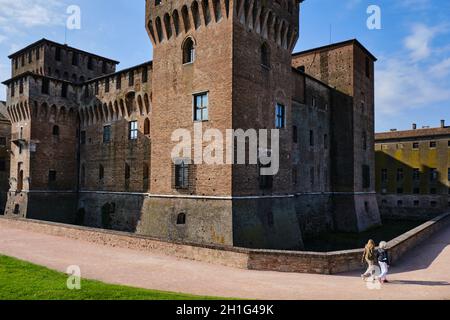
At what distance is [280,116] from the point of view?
830 inches

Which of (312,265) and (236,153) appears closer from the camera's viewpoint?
(312,265)

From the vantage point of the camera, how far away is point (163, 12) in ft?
66.9

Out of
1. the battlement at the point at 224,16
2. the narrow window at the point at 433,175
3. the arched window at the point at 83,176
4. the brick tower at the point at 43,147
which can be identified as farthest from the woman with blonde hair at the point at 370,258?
the narrow window at the point at 433,175

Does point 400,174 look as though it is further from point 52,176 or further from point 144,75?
point 52,176

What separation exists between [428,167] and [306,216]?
1075 inches

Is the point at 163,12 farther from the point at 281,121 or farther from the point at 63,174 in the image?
the point at 63,174

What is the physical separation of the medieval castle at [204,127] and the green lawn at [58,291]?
7378mm

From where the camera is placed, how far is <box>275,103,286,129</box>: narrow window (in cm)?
2080

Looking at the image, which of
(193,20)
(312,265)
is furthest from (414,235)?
(193,20)

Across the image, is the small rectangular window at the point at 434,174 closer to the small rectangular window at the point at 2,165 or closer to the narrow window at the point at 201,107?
the narrow window at the point at 201,107

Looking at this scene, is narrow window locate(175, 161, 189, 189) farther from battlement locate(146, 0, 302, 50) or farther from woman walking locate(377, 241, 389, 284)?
woman walking locate(377, 241, 389, 284)

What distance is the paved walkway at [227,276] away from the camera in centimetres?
1008

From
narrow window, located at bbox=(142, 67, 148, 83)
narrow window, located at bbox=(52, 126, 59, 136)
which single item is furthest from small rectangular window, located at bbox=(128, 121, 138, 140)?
narrow window, located at bbox=(52, 126, 59, 136)

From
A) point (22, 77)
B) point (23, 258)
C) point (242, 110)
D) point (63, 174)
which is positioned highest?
point (22, 77)
